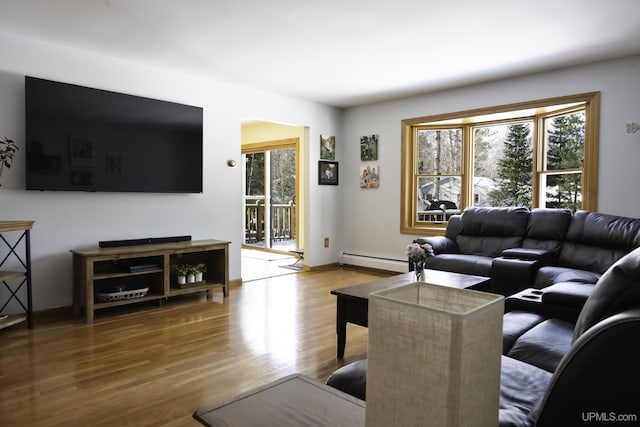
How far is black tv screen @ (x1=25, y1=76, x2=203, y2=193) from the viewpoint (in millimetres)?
3621

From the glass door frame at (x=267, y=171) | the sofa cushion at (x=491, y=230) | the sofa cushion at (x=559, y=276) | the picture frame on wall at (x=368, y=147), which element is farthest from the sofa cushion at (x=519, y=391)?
the glass door frame at (x=267, y=171)

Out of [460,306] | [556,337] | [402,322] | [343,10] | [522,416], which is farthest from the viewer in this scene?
[343,10]

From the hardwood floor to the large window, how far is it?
8.15ft

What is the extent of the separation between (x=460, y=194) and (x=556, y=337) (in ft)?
13.0

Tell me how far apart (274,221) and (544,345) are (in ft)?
21.6

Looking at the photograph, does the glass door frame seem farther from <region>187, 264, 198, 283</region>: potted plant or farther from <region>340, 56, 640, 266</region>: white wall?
<region>187, 264, 198, 283</region>: potted plant

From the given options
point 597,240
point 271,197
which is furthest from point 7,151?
point 597,240

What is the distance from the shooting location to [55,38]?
3621 millimetres

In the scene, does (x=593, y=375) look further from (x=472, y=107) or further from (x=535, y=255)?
(x=472, y=107)

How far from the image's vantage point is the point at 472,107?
5.16m

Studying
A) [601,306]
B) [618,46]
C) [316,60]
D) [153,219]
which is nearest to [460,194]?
[618,46]

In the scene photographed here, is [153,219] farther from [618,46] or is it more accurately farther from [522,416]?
[618,46]

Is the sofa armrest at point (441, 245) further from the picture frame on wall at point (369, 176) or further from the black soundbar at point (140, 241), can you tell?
the black soundbar at point (140, 241)

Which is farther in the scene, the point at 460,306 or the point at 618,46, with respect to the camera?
the point at 618,46
